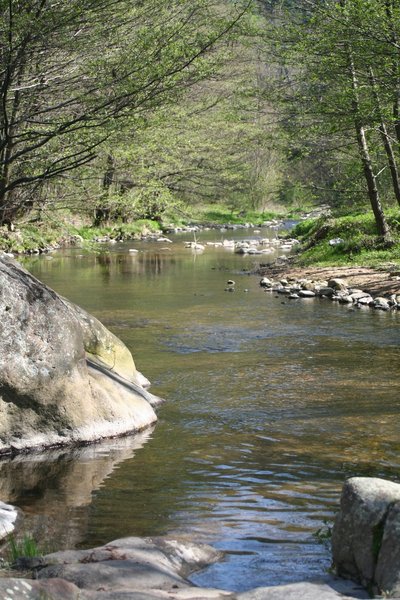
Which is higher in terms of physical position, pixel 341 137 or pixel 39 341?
pixel 341 137

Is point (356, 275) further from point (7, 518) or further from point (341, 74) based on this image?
point (7, 518)

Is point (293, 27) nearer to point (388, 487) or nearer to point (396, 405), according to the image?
point (396, 405)

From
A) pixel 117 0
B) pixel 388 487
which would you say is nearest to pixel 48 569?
pixel 388 487

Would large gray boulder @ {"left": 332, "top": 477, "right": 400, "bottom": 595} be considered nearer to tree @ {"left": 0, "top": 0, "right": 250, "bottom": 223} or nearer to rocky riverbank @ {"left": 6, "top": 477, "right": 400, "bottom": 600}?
rocky riverbank @ {"left": 6, "top": 477, "right": 400, "bottom": 600}

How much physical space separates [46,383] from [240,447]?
221 centimetres

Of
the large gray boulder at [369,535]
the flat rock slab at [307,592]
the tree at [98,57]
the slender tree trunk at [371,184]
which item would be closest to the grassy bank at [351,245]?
the slender tree trunk at [371,184]

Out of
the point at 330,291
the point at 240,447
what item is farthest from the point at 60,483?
the point at 330,291

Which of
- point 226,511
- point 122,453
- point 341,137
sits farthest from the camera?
point 341,137

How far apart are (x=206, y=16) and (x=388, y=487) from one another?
864 cm

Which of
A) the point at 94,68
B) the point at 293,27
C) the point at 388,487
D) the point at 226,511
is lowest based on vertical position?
the point at 226,511

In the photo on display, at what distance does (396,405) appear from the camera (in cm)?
1077

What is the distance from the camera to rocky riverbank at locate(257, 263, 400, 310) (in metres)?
20.0

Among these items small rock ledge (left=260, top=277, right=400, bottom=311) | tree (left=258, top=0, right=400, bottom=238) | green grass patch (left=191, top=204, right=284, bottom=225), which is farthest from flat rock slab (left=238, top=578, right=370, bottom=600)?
green grass patch (left=191, top=204, right=284, bottom=225)

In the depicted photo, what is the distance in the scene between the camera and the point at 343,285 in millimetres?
Result: 21625
